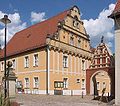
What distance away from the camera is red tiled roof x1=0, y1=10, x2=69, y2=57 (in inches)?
1453

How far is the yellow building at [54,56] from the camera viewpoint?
35.0 meters

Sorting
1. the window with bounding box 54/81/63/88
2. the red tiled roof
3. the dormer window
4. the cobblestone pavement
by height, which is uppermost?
the dormer window

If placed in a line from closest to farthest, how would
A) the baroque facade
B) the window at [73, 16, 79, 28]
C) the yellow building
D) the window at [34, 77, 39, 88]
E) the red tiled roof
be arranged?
the yellow building
the window at [34, 77, 39, 88]
the baroque facade
the red tiled roof
the window at [73, 16, 79, 28]

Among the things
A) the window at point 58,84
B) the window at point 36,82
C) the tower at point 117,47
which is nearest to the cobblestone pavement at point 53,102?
the tower at point 117,47

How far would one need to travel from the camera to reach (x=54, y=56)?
116 feet

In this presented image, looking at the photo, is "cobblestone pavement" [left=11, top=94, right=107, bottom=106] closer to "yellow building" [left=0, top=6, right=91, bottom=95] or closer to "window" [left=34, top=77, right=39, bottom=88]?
"yellow building" [left=0, top=6, right=91, bottom=95]

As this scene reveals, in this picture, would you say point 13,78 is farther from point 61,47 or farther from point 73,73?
point 73,73

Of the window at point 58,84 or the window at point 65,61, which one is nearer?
the window at point 58,84

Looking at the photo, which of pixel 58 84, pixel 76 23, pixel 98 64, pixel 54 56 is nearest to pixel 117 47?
pixel 54 56

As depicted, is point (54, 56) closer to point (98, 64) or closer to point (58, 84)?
point (58, 84)

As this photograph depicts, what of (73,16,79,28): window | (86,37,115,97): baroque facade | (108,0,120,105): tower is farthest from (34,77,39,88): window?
(108,0,120,105): tower

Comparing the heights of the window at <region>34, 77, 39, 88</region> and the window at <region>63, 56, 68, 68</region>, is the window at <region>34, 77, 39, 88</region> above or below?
below

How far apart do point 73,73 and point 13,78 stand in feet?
65.0

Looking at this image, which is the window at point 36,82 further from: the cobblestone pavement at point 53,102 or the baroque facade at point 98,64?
the cobblestone pavement at point 53,102
